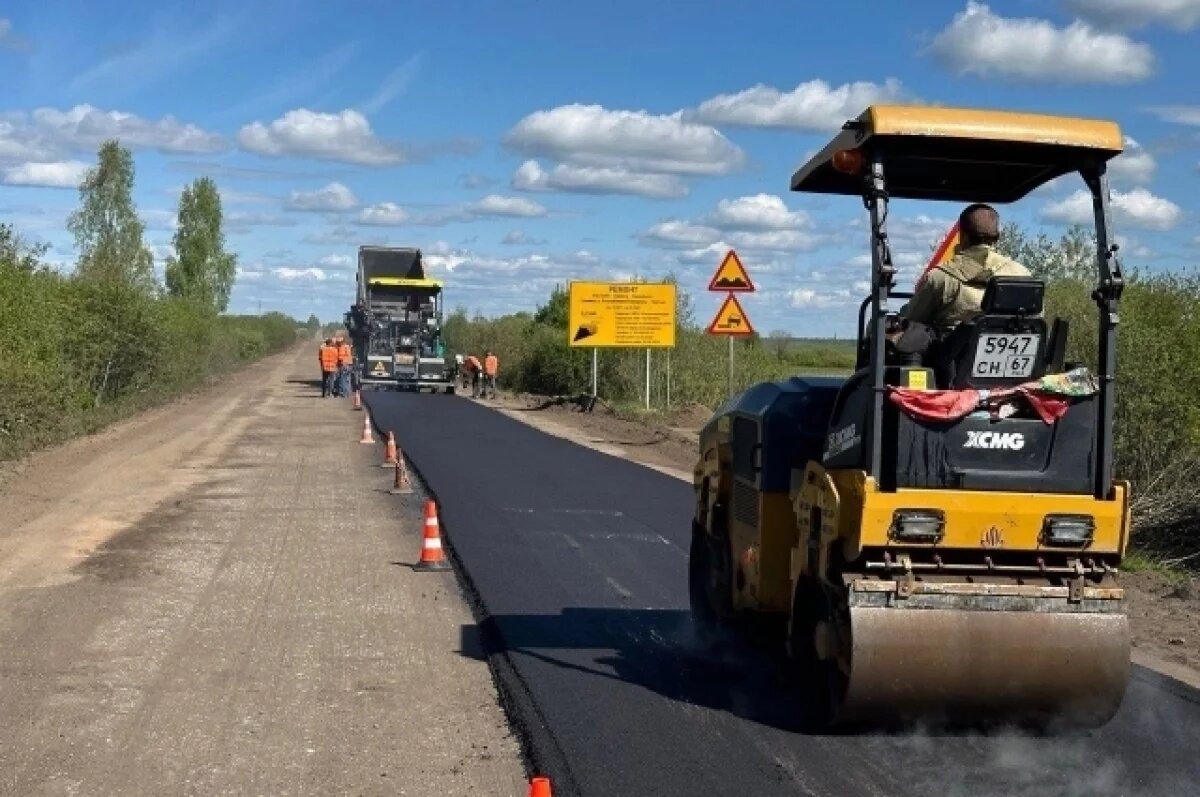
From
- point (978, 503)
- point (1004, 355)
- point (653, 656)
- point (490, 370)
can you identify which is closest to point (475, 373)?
point (490, 370)

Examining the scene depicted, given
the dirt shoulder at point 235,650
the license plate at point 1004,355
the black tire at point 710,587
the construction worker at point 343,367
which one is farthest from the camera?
the construction worker at point 343,367

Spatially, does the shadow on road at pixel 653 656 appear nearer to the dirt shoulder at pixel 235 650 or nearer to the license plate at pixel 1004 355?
the dirt shoulder at pixel 235 650

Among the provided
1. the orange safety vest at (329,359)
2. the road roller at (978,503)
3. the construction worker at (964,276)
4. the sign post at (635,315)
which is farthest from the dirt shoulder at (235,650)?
the orange safety vest at (329,359)

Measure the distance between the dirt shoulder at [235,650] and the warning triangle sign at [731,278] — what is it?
606 cm

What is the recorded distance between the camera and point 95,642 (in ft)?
27.6

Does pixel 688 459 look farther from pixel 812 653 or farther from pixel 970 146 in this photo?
pixel 970 146

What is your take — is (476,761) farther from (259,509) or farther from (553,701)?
(259,509)

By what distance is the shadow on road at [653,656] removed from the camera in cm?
696

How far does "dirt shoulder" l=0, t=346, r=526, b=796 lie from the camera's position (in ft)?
20.0

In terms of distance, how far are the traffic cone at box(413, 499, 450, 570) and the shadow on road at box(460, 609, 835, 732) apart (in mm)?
2020

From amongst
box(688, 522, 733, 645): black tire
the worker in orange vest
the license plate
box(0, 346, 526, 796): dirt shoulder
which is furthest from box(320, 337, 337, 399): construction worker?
the license plate

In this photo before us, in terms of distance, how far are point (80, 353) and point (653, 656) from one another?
24.2 meters

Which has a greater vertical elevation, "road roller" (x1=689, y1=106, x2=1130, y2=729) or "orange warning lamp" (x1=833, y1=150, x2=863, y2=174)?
"orange warning lamp" (x1=833, y1=150, x2=863, y2=174)

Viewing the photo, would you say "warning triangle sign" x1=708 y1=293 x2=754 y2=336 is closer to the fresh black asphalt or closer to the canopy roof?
the fresh black asphalt
